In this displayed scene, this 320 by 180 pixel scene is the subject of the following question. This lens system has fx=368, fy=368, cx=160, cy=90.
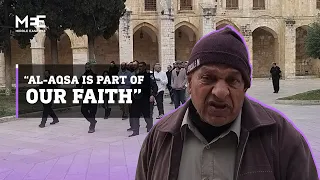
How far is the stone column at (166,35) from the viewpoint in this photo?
27062 mm

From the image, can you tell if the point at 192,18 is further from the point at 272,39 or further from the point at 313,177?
the point at 313,177

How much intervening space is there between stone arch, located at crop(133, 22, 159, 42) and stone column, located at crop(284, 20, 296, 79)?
10.5 m

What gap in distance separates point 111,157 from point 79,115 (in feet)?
20.9

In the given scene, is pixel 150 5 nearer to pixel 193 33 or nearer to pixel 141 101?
pixel 193 33

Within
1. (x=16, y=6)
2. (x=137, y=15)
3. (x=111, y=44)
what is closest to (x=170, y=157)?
(x=16, y=6)

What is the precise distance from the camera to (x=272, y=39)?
106 ft

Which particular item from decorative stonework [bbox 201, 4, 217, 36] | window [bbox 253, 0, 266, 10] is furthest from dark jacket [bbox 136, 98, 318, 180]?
window [bbox 253, 0, 266, 10]

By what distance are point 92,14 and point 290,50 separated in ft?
60.4

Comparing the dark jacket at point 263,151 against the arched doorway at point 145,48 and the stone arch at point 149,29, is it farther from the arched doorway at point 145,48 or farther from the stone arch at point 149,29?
the arched doorway at point 145,48

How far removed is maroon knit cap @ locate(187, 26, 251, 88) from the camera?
1358 mm

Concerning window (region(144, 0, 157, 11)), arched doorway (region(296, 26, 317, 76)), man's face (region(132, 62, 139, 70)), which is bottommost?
man's face (region(132, 62, 139, 70))

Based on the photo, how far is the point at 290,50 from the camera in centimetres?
2934

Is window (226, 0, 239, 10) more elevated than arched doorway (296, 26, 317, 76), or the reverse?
window (226, 0, 239, 10)

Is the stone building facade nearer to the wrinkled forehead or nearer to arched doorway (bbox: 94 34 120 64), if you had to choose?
arched doorway (bbox: 94 34 120 64)
